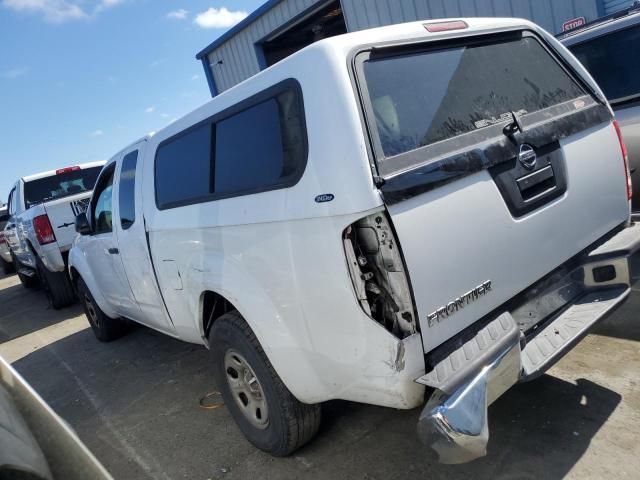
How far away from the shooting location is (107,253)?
4566 millimetres

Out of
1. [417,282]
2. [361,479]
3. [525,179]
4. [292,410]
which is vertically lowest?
[361,479]

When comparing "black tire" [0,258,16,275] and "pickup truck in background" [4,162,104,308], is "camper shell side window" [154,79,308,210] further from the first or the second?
"black tire" [0,258,16,275]

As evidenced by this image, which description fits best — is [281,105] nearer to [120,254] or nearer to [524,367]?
[524,367]

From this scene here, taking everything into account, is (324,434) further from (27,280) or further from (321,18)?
(321,18)

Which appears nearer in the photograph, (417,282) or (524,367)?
(417,282)

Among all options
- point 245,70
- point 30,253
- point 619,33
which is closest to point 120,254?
point 619,33

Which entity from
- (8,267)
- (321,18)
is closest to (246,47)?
(321,18)

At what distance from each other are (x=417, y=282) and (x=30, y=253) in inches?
328

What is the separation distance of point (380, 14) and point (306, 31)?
3.88m

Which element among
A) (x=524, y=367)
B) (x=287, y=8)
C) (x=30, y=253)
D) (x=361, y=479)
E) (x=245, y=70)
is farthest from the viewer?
(x=245, y=70)

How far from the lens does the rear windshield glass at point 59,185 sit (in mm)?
8625

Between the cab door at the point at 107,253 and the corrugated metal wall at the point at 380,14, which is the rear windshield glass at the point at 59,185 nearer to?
the cab door at the point at 107,253

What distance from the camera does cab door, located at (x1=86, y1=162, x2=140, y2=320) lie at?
4422 millimetres

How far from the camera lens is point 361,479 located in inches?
103
